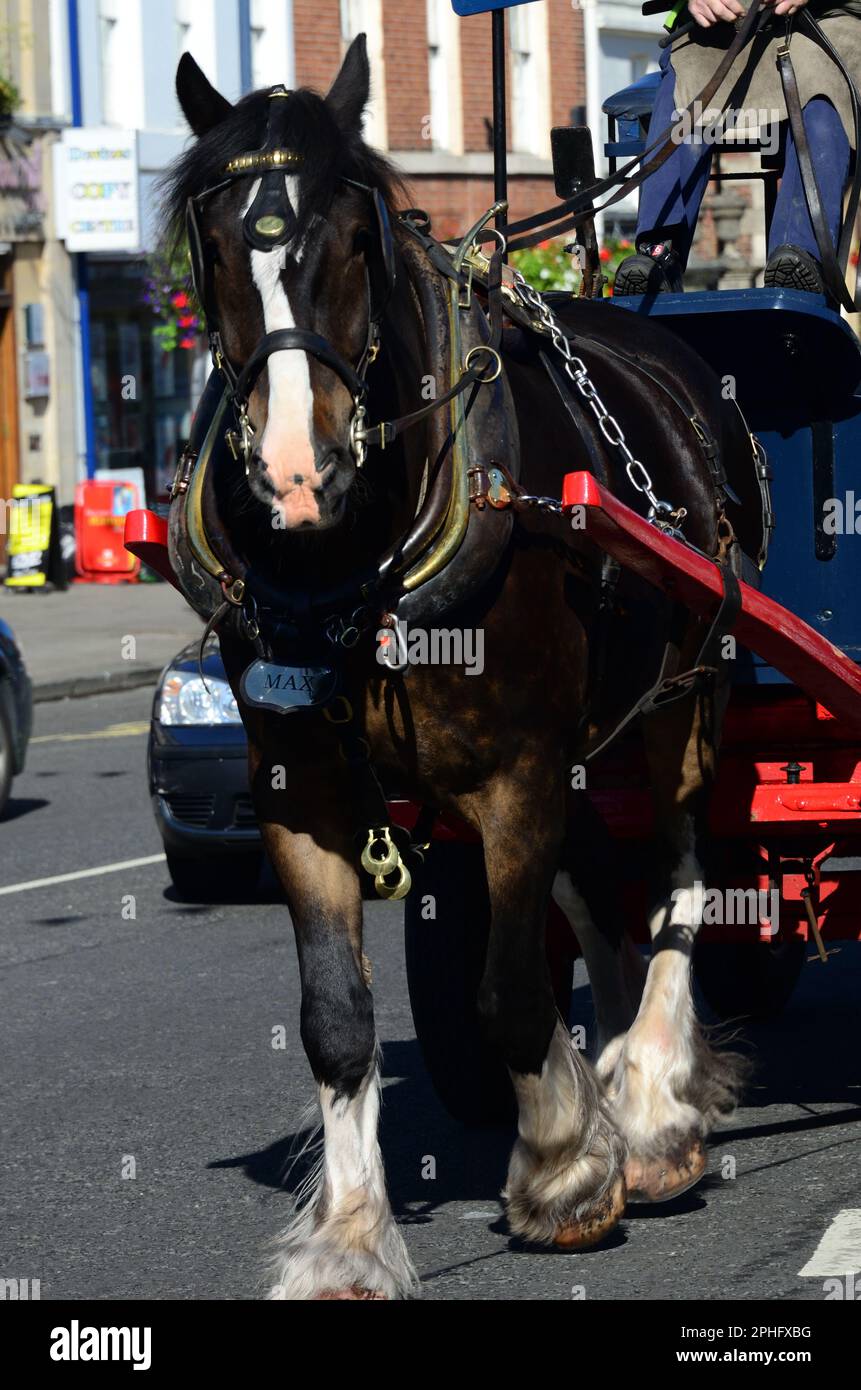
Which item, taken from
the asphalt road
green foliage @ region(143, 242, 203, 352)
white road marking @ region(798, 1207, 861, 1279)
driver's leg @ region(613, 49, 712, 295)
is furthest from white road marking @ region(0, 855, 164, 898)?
green foliage @ region(143, 242, 203, 352)

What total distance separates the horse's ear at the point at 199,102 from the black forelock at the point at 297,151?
62 millimetres

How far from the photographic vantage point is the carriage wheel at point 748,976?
23.6ft

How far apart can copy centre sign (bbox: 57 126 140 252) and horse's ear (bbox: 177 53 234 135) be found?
2425 cm

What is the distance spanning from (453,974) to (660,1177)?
2.86 feet

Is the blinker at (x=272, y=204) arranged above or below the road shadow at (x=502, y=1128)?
above

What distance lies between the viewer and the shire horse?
4.35 metres

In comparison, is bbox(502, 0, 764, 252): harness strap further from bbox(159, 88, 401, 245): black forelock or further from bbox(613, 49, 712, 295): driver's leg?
bbox(159, 88, 401, 245): black forelock

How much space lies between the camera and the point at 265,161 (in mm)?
4398

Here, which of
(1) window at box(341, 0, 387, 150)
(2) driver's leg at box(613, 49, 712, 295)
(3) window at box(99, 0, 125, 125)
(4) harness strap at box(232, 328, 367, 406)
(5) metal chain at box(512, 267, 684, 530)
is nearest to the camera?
(4) harness strap at box(232, 328, 367, 406)

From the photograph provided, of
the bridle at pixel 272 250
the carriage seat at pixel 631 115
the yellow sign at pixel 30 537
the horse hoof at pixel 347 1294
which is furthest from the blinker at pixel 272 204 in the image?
the yellow sign at pixel 30 537

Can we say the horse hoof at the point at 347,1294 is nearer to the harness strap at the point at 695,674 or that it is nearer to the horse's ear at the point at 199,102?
the harness strap at the point at 695,674

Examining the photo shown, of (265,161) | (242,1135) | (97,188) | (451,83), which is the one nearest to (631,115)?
(242,1135)

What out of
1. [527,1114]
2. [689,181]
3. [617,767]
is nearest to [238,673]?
[527,1114]
